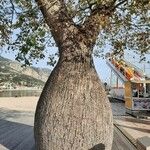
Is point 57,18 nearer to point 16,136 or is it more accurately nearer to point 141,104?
point 16,136

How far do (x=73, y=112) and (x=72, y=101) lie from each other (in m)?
0.22

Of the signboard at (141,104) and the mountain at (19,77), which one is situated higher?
the mountain at (19,77)

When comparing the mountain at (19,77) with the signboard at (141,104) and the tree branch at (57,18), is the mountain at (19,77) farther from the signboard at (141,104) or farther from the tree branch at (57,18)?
the tree branch at (57,18)

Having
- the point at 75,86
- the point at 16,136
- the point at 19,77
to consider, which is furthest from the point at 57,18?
the point at 19,77

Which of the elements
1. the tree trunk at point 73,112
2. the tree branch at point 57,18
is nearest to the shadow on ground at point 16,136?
the tree trunk at point 73,112

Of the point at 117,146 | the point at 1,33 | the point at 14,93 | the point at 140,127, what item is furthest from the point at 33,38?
the point at 14,93

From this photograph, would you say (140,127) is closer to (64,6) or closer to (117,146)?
(117,146)

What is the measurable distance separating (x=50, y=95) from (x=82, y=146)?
116cm

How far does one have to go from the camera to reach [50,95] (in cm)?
998

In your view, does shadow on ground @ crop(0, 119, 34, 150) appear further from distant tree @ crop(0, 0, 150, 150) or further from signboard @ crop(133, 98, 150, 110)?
signboard @ crop(133, 98, 150, 110)

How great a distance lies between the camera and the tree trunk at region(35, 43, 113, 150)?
9805mm

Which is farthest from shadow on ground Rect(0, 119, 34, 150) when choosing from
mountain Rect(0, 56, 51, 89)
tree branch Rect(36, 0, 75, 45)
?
mountain Rect(0, 56, 51, 89)

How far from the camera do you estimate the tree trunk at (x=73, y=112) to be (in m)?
9.80

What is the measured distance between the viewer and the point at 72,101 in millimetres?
9875
